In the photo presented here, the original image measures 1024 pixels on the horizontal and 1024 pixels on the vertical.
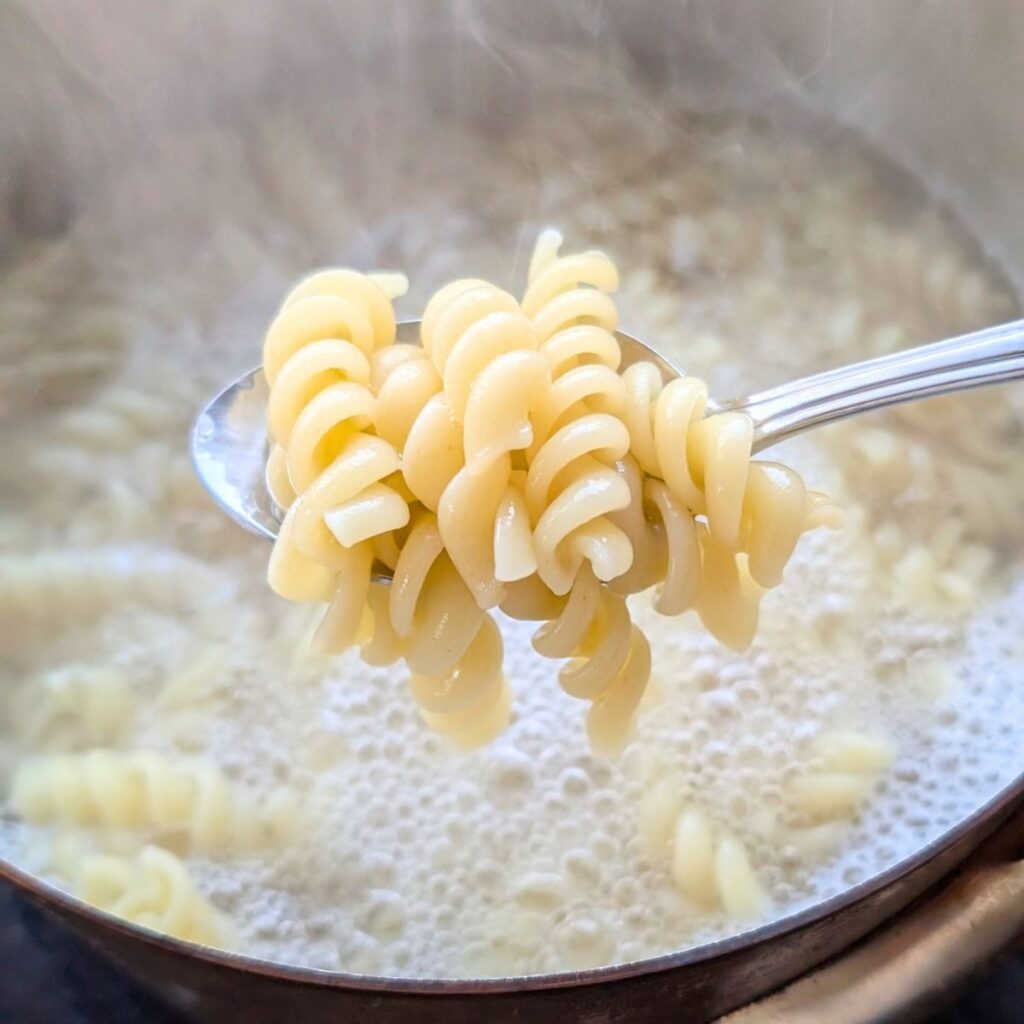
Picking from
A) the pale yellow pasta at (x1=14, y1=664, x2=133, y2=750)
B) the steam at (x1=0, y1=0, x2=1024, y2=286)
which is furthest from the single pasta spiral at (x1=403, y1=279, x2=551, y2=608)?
the steam at (x1=0, y1=0, x2=1024, y2=286)

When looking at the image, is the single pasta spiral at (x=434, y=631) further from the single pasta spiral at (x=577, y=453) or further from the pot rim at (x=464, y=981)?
the pot rim at (x=464, y=981)

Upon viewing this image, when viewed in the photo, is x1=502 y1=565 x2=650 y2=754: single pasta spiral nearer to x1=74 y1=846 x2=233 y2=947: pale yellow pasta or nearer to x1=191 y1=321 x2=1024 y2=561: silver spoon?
x1=191 y1=321 x2=1024 y2=561: silver spoon

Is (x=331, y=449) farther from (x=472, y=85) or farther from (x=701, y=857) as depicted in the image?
(x=472, y=85)

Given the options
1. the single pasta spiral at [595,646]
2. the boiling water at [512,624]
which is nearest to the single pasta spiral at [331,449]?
the single pasta spiral at [595,646]

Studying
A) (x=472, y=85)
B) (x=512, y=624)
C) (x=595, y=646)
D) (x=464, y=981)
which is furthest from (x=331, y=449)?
(x=472, y=85)

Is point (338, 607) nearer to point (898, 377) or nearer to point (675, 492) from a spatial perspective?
point (675, 492)

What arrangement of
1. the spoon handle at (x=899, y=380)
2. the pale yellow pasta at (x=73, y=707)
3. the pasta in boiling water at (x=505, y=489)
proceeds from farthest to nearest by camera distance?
the pale yellow pasta at (x=73, y=707), the spoon handle at (x=899, y=380), the pasta in boiling water at (x=505, y=489)
